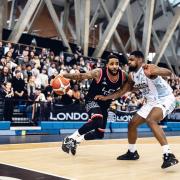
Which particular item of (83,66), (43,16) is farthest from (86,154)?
(43,16)

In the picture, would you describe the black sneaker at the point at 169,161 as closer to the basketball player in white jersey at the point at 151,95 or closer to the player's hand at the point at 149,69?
the basketball player in white jersey at the point at 151,95

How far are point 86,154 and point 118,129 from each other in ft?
25.2

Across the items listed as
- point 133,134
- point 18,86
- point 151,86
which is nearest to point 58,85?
point 133,134

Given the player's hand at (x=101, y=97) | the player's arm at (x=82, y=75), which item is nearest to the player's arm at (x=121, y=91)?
the player's hand at (x=101, y=97)

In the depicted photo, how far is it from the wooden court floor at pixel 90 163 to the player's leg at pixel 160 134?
14 cm

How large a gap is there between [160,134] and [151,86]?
2.49 feet

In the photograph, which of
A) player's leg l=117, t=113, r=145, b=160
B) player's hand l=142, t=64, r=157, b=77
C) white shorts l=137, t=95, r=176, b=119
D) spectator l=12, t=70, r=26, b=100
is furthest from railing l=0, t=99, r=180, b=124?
player's hand l=142, t=64, r=157, b=77

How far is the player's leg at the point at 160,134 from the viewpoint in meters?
5.54

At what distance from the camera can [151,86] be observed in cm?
609

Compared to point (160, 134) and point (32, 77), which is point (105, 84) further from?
point (32, 77)

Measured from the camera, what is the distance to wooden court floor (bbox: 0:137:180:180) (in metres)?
5.10

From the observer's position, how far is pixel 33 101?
1194 cm

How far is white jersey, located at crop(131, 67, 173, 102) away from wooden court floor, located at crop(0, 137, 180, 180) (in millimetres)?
1030

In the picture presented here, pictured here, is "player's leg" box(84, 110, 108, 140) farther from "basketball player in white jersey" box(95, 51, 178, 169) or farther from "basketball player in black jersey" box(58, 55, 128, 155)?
"basketball player in white jersey" box(95, 51, 178, 169)
